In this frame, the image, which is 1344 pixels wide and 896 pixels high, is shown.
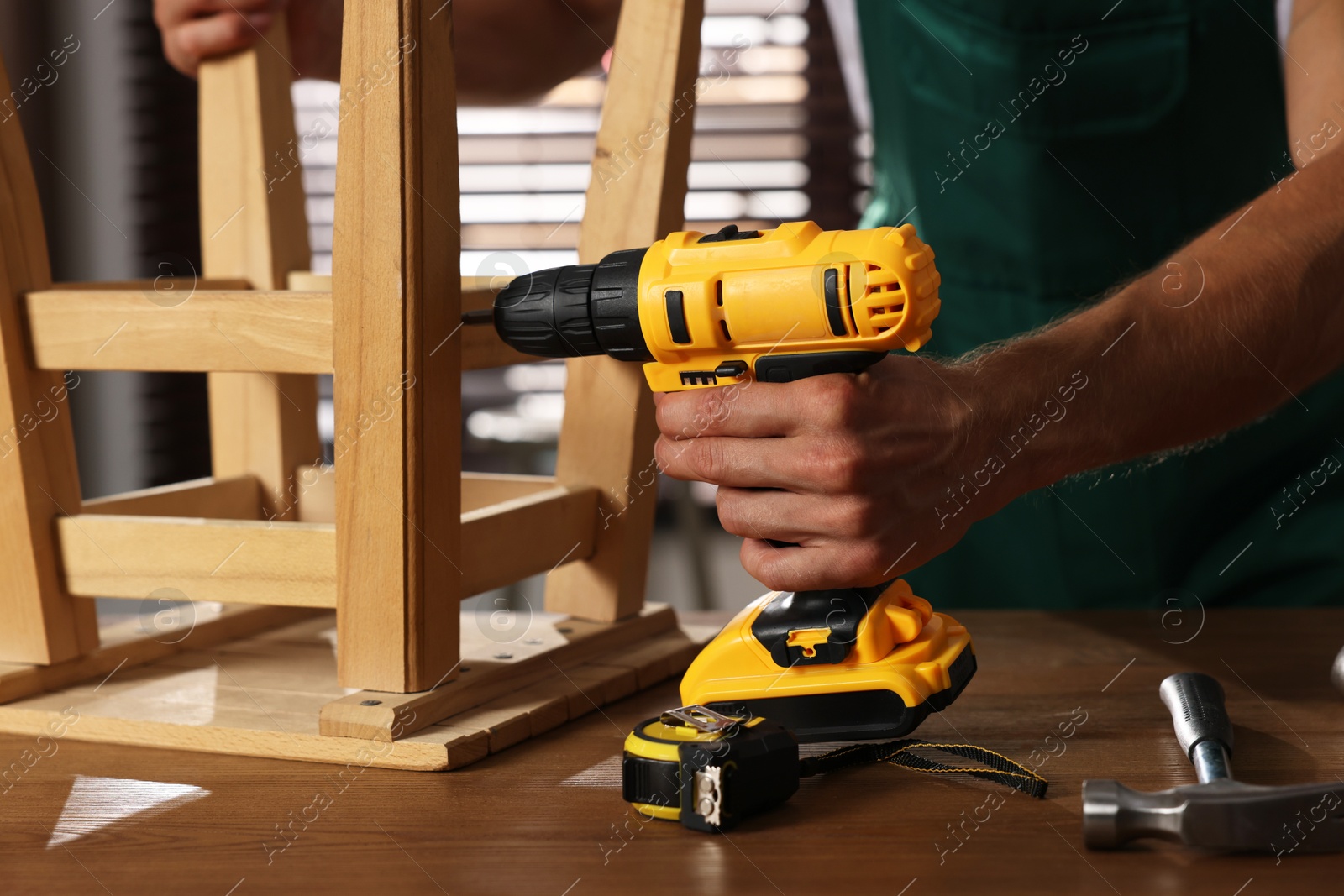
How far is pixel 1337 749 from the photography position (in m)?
0.60

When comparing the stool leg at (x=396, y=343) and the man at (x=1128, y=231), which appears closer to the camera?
the stool leg at (x=396, y=343)

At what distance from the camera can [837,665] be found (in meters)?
0.61

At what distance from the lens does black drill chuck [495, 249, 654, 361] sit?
0.63 meters

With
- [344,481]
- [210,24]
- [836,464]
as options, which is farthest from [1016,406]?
[210,24]

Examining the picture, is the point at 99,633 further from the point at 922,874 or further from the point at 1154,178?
the point at 1154,178

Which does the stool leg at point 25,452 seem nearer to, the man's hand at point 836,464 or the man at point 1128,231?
the man at point 1128,231

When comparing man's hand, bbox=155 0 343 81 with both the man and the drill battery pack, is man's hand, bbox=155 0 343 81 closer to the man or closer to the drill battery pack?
the man

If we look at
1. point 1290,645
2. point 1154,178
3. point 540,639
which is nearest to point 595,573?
point 540,639

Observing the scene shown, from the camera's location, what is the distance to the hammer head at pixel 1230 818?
0.47 metres

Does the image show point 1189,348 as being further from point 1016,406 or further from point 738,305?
point 738,305

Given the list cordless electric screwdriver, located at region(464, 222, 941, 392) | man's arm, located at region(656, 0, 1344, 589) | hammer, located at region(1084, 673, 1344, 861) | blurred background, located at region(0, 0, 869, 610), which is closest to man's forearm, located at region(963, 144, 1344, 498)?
man's arm, located at region(656, 0, 1344, 589)

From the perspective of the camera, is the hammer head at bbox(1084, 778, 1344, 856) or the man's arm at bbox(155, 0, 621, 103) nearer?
the hammer head at bbox(1084, 778, 1344, 856)

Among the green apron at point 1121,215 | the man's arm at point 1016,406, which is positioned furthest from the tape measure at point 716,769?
the green apron at point 1121,215

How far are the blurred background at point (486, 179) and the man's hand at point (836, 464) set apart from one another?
1.19 meters
